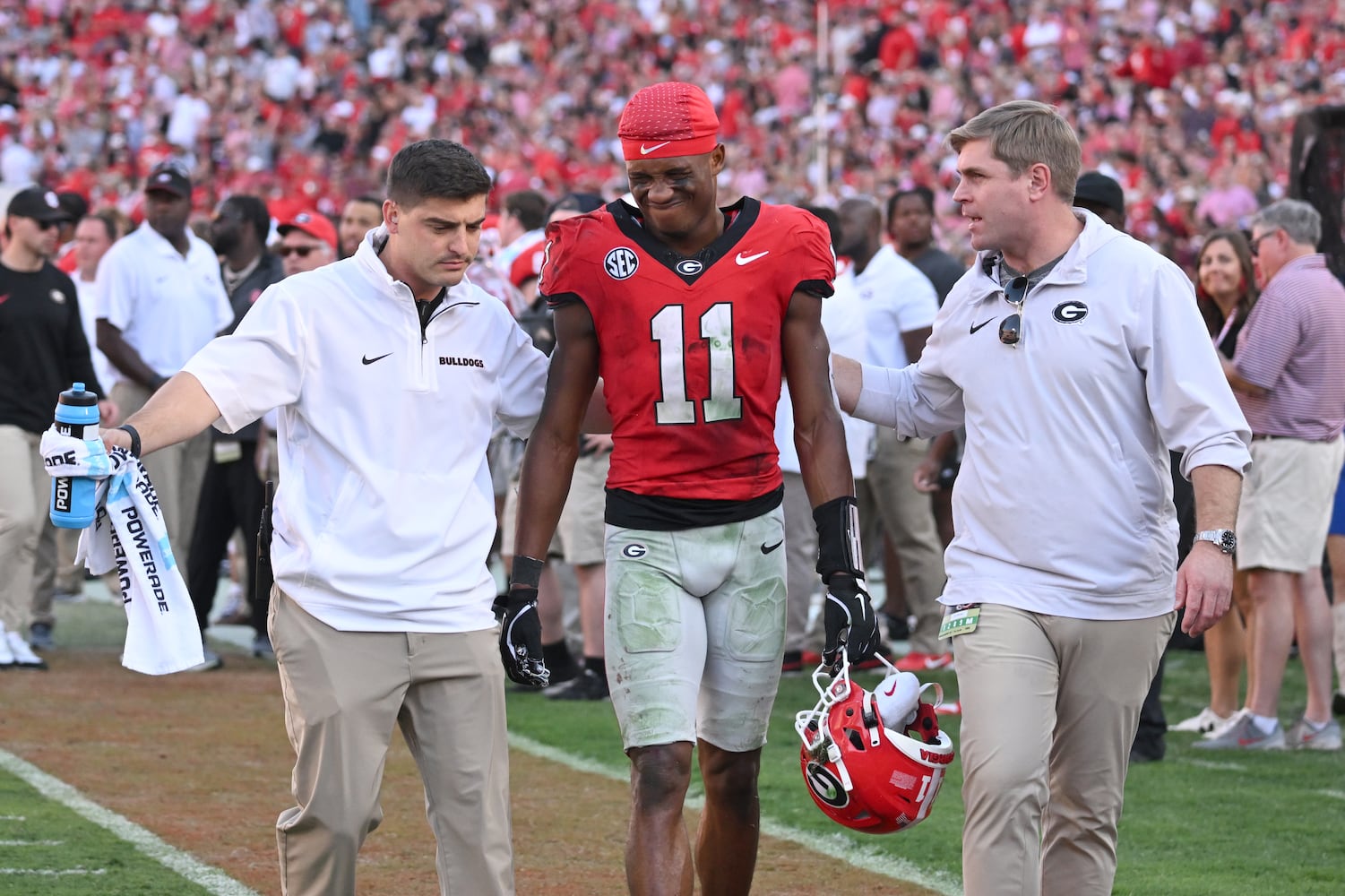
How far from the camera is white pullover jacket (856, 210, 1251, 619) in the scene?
4191 millimetres

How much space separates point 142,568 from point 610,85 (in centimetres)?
2395

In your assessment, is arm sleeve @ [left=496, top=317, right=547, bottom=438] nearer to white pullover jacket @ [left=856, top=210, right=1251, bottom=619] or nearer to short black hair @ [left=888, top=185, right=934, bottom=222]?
white pullover jacket @ [left=856, top=210, right=1251, bottom=619]

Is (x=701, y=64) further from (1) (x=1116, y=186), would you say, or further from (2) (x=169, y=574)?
(2) (x=169, y=574)

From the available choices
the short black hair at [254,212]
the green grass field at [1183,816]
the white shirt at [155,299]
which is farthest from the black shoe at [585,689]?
Result: the short black hair at [254,212]

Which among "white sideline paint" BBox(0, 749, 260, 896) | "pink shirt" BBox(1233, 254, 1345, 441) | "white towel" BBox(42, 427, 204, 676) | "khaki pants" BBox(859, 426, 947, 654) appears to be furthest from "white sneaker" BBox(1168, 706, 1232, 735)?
"white towel" BBox(42, 427, 204, 676)

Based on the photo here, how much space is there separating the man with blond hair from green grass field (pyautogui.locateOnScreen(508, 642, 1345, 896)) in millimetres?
1423

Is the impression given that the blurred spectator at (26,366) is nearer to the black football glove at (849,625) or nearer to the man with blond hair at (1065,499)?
the black football glove at (849,625)

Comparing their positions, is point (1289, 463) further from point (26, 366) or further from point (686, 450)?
point (26, 366)

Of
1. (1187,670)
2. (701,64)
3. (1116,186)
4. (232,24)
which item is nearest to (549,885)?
(1116,186)

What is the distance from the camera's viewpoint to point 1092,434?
166 inches

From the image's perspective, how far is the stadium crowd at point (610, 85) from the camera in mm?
21172

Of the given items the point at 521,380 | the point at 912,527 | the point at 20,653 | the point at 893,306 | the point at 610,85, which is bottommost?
the point at 20,653

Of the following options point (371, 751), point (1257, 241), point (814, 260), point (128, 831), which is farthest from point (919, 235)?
point (371, 751)

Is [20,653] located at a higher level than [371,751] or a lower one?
lower
